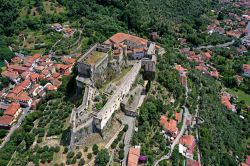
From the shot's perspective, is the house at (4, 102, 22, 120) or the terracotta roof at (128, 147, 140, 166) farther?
the house at (4, 102, 22, 120)

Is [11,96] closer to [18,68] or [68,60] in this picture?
[18,68]

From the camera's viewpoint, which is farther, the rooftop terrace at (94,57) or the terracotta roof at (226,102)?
the terracotta roof at (226,102)

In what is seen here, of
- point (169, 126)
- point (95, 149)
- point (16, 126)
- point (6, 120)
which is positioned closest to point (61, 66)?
point (16, 126)

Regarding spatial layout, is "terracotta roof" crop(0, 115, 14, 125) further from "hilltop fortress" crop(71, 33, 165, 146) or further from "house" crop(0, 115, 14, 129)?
"hilltop fortress" crop(71, 33, 165, 146)

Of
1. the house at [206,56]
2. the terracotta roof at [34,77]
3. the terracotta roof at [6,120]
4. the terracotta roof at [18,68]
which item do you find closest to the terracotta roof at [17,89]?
the terracotta roof at [34,77]

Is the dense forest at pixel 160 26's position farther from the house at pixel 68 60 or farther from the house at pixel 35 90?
the house at pixel 35 90

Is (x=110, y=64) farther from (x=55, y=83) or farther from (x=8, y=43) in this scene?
(x=8, y=43)

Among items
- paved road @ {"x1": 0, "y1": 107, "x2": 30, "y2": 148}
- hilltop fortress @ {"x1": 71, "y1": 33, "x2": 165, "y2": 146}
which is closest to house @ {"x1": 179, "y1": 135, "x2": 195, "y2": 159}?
hilltop fortress @ {"x1": 71, "y1": 33, "x2": 165, "y2": 146}
